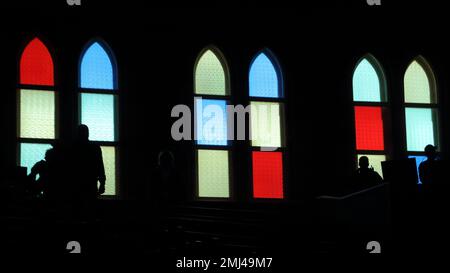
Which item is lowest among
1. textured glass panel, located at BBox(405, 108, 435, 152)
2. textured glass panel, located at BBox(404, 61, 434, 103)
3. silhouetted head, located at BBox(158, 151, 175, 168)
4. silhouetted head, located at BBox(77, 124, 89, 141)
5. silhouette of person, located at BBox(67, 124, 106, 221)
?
silhouette of person, located at BBox(67, 124, 106, 221)

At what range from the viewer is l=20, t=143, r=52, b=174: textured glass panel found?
20.3 meters

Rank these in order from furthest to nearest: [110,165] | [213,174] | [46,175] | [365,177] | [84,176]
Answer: [213,174] < [110,165] < [365,177] < [46,175] < [84,176]

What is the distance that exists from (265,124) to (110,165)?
2.89 metres

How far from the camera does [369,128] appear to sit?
2259 cm

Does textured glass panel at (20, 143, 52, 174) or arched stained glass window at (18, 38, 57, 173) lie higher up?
arched stained glass window at (18, 38, 57, 173)

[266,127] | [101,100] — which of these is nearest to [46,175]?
[101,100]

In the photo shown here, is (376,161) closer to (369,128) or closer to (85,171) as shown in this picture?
(369,128)

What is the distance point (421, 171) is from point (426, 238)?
295cm

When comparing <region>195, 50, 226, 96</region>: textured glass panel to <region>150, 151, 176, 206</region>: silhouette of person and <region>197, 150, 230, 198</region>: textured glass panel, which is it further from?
<region>150, 151, 176, 206</region>: silhouette of person

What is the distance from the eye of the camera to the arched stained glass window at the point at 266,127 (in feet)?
71.3

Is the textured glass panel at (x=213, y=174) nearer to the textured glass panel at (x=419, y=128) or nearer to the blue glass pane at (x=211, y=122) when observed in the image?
the blue glass pane at (x=211, y=122)

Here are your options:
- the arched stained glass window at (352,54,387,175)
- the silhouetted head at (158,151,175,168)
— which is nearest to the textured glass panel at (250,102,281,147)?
the arched stained glass window at (352,54,387,175)
